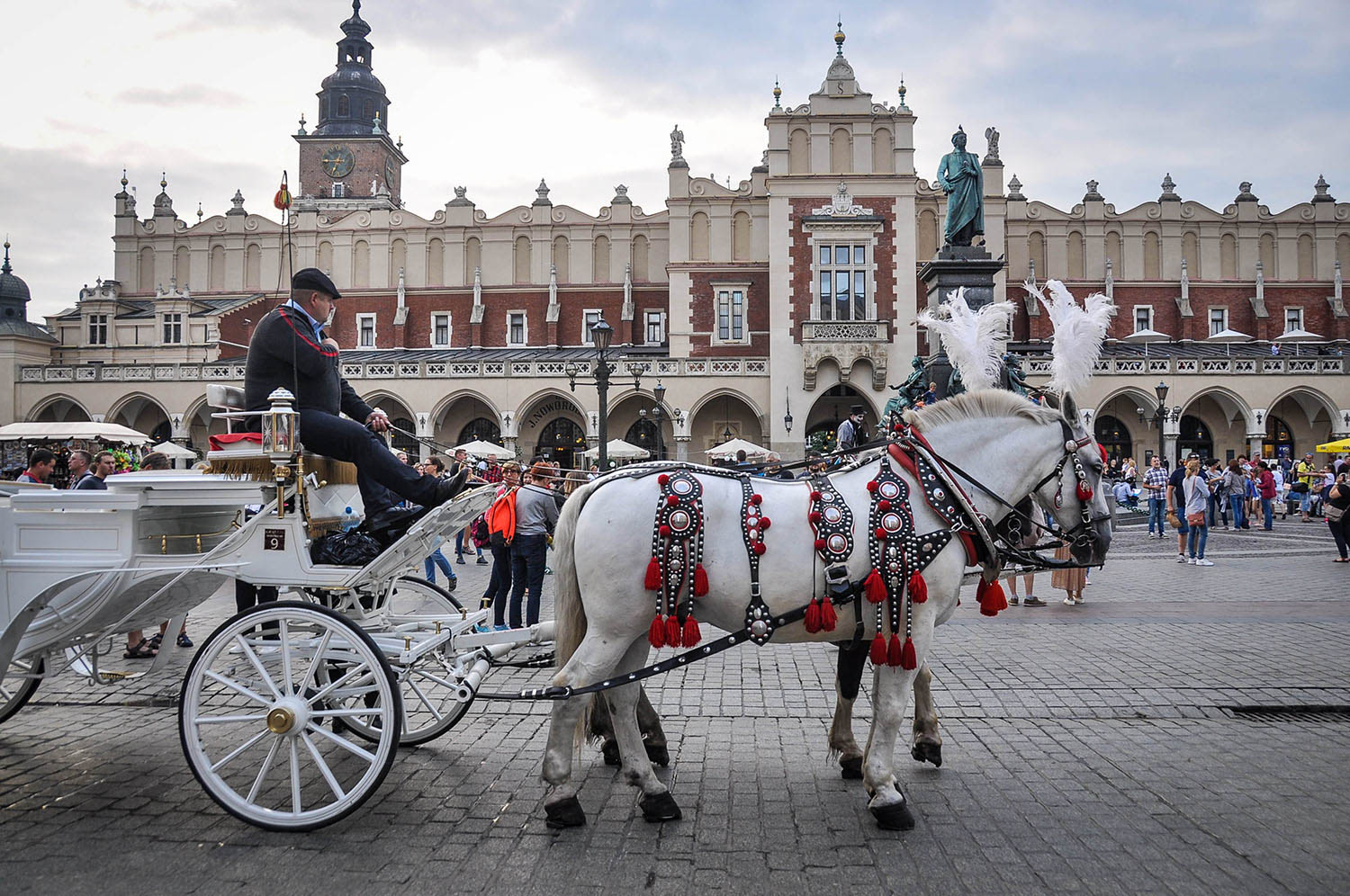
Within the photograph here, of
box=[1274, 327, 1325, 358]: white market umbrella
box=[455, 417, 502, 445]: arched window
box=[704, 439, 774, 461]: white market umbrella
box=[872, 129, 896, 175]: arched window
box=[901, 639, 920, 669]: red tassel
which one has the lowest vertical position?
box=[901, 639, 920, 669]: red tassel

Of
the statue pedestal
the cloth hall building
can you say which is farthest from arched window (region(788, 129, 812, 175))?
the statue pedestal

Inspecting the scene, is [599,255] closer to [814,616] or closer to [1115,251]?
[1115,251]

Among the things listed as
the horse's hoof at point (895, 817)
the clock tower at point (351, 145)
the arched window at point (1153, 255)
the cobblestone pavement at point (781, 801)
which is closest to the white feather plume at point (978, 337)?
the cobblestone pavement at point (781, 801)

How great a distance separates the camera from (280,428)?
4.20 metres

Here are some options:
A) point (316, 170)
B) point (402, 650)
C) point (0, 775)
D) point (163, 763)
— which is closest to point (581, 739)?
point (402, 650)

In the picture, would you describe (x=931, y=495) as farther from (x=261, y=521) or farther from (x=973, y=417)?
(x=261, y=521)

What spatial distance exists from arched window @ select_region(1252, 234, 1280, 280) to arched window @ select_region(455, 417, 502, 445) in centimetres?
3462

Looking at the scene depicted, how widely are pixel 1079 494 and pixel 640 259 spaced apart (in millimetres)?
37506

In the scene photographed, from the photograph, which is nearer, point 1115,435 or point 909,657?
point 909,657

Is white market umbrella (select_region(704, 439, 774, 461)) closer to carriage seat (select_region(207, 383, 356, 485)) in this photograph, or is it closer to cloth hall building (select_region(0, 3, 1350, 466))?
cloth hall building (select_region(0, 3, 1350, 466))

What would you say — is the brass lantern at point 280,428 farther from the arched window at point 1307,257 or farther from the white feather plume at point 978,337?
the arched window at point 1307,257

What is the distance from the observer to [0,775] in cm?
468

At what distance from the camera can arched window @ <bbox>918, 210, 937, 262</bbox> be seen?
36781 millimetres

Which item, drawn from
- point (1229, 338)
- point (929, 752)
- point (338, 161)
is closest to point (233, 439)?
point (929, 752)
